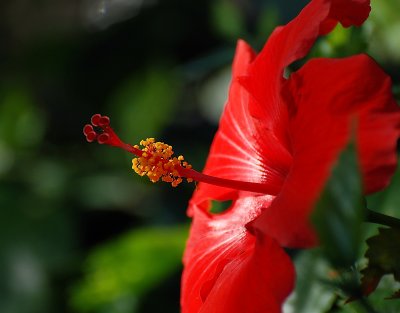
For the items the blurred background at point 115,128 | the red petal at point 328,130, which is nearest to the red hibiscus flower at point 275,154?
the red petal at point 328,130

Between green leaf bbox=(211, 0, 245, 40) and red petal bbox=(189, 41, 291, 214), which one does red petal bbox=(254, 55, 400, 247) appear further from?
green leaf bbox=(211, 0, 245, 40)

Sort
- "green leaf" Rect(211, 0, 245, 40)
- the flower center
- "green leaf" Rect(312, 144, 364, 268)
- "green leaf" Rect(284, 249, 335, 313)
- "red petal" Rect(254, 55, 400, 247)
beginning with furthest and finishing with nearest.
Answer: "green leaf" Rect(211, 0, 245, 40)
"green leaf" Rect(284, 249, 335, 313)
the flower center
"red petal" Rect(254, 55, 400, 247)
"green leaf" Rect(312, 144, 364, 268)

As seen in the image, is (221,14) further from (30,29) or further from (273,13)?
(30,29)

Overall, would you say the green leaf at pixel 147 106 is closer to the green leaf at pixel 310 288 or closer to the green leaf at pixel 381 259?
the green leaf at pixel 310 288

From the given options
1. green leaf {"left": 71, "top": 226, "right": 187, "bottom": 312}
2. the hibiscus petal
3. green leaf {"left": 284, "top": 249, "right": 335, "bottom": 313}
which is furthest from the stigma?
green leaf {"left": 71, "top": 226, "right": 187, "bottom": 312}

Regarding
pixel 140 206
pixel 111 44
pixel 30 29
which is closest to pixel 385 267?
pixel 140 206

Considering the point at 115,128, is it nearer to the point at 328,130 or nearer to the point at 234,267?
the point at 234,267
